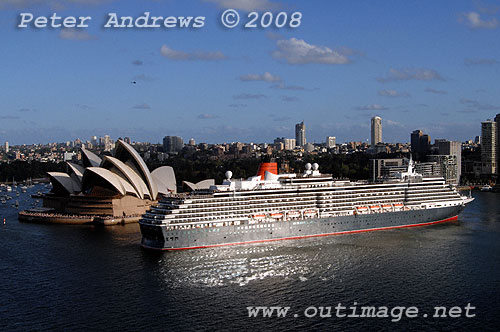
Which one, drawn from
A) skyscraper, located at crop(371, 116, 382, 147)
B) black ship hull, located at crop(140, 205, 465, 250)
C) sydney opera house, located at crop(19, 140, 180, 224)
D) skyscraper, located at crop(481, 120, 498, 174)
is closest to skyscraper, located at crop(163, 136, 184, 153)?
skyscraper, located at crop(371, 116, 382, 147)

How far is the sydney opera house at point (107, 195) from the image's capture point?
39531 mm

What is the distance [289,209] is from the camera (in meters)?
29.5

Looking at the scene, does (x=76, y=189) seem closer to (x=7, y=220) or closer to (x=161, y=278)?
(x=7, y=220)

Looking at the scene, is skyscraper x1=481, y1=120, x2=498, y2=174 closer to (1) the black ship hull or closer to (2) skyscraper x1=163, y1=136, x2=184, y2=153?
(1) the black ship hull

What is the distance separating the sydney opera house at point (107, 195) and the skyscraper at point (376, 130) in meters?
144

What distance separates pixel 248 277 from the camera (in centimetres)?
2138

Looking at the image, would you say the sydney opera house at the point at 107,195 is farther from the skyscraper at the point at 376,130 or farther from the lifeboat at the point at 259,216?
the skyscraper at the point at 376,130

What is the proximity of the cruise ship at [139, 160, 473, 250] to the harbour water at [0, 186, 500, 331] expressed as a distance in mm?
886

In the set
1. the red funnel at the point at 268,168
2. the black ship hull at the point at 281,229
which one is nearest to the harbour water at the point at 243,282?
the black ship hull at the point at 281,229

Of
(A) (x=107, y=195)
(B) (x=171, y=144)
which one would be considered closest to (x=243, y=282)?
(A) (x=107, y=195)

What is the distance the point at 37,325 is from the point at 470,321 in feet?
43.6

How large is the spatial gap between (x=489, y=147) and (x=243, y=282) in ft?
251

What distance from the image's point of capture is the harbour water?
1692 centimetres

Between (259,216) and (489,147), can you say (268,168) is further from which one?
(489,147)
